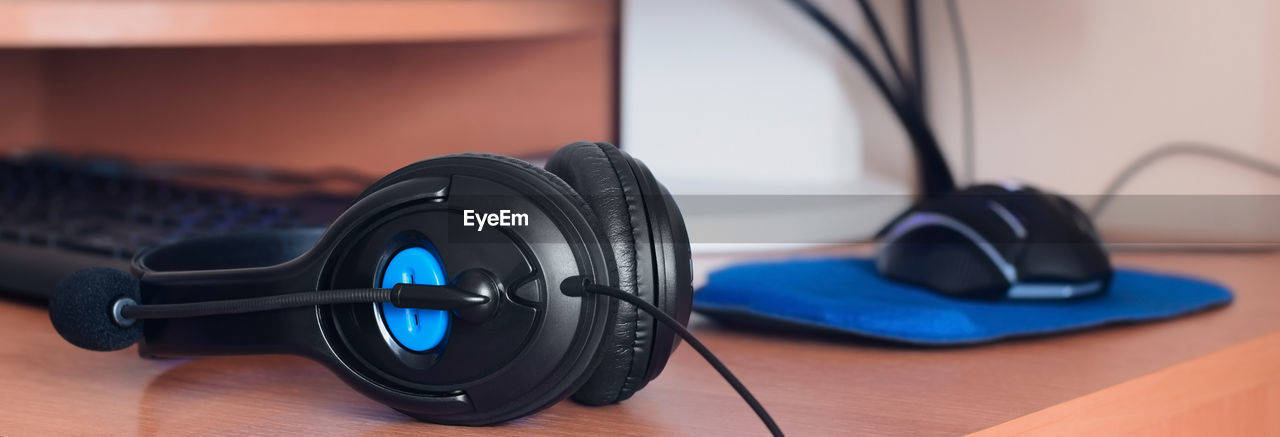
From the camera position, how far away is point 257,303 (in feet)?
1.05

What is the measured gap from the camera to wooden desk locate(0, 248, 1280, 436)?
0.31 meters

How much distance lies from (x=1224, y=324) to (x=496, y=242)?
0.41 metres

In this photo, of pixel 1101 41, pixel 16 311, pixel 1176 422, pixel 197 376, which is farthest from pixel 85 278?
pixel 1101 41

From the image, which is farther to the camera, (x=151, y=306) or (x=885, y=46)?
(x=885, y=46)

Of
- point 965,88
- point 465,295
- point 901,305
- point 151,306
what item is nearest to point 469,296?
point 465,295

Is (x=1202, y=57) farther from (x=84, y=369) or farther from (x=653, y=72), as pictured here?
(x=84, y=369)

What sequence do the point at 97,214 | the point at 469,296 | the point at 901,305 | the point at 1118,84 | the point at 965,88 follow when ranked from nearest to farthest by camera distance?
the point at 469,296 → the point at 901,305 → the point at 97,214 → the point at 1118,84 → the point at 965,88

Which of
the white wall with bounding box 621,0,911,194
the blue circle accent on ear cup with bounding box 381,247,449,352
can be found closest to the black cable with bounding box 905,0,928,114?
the white wall with bounding box 621,0,911,194

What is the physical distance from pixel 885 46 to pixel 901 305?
359mm

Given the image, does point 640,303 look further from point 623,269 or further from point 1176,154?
point 1176,154

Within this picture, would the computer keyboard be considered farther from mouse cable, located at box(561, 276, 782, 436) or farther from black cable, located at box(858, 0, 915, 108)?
black cable, located at box(858, 0, 915, 108)

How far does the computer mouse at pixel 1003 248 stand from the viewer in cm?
52

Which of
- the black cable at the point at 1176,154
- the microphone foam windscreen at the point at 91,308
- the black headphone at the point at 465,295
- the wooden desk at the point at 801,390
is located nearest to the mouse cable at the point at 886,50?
the black cable at the point at 1176,154

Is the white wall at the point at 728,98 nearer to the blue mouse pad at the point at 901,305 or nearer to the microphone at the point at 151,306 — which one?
the blue mouse pad at the point at 901,305
